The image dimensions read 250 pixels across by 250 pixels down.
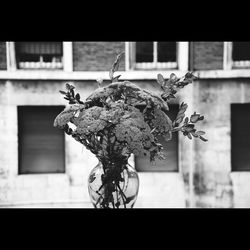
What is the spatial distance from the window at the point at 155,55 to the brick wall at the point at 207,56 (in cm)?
33

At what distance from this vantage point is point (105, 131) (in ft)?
6.78

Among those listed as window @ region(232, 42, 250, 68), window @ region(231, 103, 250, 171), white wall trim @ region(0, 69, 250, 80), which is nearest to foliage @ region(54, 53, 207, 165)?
white wall trim @ region(0, 69, 250, 80)

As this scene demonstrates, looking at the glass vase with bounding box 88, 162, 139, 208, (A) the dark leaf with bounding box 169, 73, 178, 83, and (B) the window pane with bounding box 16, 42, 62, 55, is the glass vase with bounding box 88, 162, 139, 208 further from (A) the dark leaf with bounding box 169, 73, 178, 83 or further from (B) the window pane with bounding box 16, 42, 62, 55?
→ (B) the window pane with bounding box 16, 42, 62, 55

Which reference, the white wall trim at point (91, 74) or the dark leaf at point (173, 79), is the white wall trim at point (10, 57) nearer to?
the white wall trim at point (91, 74)

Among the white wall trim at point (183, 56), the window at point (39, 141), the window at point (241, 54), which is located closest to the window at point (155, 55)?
the white wall trim at point (183, 56)

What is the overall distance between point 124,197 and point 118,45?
3.69m

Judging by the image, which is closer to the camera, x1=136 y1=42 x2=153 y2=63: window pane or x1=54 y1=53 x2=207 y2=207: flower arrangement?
x1=54 y1=53 x2=207 y2=207: flower arrangement

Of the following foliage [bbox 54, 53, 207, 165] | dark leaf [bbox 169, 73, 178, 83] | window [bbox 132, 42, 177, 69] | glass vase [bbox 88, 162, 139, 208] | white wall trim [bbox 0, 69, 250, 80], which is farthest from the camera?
window [bbox 132, 42, 177, 69]

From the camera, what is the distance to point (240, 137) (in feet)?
18.1

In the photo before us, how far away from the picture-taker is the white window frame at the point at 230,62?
5480 millimetres

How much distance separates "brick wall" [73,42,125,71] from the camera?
18.0 feet

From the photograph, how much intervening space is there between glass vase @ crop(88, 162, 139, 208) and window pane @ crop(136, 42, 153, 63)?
370cm

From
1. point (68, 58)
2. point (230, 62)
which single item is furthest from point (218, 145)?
point (68, 58)

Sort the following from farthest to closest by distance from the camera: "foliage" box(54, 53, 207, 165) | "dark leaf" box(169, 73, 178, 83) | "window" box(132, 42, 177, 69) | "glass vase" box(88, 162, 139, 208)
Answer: "window" box(132, 42, 177, 69)
"dark leaf" box(169, 73, 178, 83)
"glass vase" box(88, 162, 139, 208)
"foliage" box(54, 53, 207, 165)
